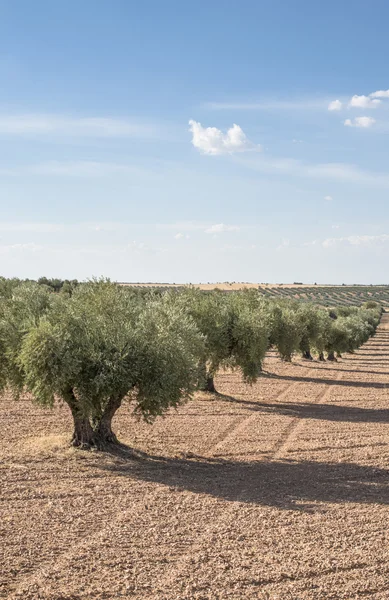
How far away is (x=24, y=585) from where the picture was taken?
43.6ft

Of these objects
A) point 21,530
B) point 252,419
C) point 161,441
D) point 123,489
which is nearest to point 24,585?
point 21,530

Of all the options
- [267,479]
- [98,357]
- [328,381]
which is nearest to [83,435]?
[98,357]

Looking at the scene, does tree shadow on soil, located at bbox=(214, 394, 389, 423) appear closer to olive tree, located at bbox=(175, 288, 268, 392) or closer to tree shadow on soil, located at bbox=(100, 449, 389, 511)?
olive tree, located at bbox=(175, 288, 268, 392)

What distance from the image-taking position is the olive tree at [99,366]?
22.6 meters

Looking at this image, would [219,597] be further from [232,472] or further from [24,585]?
[232,472]

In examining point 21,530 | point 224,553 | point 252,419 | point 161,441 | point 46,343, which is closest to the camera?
point 224,553

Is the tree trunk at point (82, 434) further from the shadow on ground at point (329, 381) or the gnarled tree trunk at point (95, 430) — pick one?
the shadow on ground at point (329, 381)

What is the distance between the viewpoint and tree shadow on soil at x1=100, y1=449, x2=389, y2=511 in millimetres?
20328

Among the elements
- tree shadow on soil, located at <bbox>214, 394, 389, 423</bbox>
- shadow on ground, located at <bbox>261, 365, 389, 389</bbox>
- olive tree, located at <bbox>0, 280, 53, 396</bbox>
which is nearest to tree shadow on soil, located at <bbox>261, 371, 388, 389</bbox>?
shadow on ground, located at <bbox>261, 365, 389, 389</bbox>

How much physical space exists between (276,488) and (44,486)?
25.5 feet

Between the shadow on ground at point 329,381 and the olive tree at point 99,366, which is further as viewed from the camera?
the shadow on ground at point 329,381

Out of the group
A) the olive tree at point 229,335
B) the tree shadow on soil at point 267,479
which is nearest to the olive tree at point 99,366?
the tree shadow on soil at point 267,479

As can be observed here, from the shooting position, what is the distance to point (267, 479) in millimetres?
22484

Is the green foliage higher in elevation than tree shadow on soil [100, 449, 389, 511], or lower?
higher
